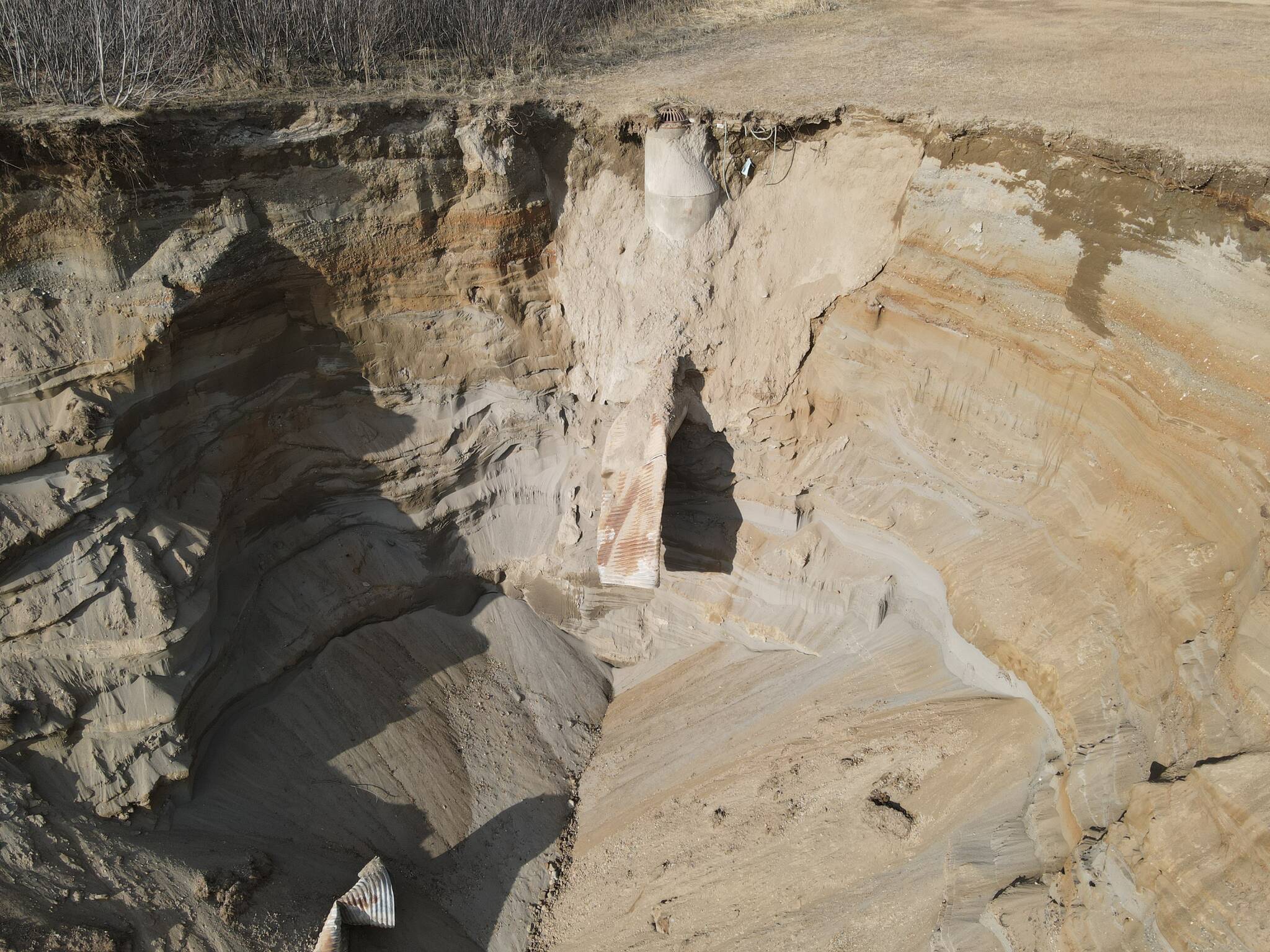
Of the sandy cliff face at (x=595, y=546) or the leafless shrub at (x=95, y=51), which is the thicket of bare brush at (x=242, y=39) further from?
the sandy cliff face at (x=595, y=546)

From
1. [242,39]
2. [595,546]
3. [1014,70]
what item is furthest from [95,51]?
[1014,70]

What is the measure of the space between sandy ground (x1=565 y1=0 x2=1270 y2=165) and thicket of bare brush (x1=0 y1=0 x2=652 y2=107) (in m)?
1.74

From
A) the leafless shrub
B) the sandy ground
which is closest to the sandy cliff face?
the sandy ground

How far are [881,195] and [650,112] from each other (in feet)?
7.70

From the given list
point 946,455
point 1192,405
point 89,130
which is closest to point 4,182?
point 89,130

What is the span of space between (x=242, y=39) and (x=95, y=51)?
1576 millimetres

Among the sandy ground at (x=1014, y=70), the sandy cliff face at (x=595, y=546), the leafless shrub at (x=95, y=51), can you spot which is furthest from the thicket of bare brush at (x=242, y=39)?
the sandy ground at (x=1014, y=70)

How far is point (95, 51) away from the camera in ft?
24.2

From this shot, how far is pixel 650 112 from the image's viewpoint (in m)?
7.71

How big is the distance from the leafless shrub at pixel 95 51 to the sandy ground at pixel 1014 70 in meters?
3.90

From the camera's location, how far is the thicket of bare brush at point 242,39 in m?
7.16

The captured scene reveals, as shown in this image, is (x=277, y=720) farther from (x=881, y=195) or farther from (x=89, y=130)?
(x=881, y=195)

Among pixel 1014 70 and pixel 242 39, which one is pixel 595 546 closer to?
pixel 1014 70

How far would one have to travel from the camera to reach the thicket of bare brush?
716 cm
